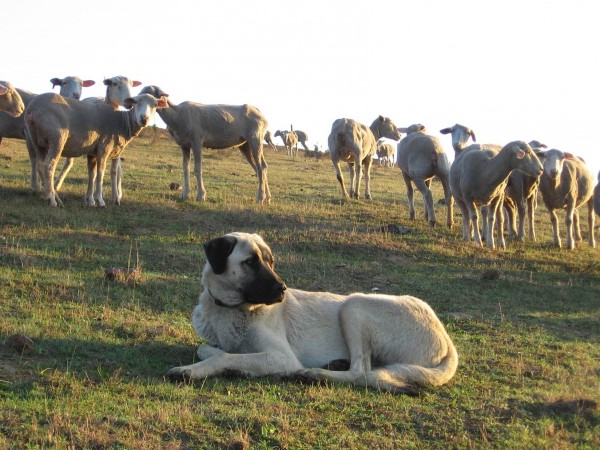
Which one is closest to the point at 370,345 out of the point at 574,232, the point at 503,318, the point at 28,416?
the point at 28,416

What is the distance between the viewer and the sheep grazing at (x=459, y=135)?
20.7 m

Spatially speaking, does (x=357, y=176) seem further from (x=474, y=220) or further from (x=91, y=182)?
(x=91, y=182)

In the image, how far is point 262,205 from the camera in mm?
17312

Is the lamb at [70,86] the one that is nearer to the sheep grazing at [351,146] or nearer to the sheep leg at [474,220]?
the sheep grazing at [351,146]

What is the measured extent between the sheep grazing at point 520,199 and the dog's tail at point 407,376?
11577 mm

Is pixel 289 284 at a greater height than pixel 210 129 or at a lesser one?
lesser

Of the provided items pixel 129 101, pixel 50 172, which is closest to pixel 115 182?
pixel 50 172

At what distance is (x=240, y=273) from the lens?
6699 millimetres

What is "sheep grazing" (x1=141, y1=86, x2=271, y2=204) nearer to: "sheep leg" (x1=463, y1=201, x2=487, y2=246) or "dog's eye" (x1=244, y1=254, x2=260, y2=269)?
"sheep leg" (x1=463, y1=201, x2=487, y2=246)

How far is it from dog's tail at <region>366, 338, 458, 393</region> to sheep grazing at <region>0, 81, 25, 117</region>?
36.7 feet

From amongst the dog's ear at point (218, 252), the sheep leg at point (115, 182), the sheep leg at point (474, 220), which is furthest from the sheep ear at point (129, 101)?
the dog's ear at point (218, 252)

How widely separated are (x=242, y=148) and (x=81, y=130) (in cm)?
555

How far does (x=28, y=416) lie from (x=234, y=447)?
1377 millimetres

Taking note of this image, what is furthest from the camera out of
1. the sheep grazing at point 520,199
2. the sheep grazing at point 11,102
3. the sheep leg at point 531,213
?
the sheep leg at point 531,213
